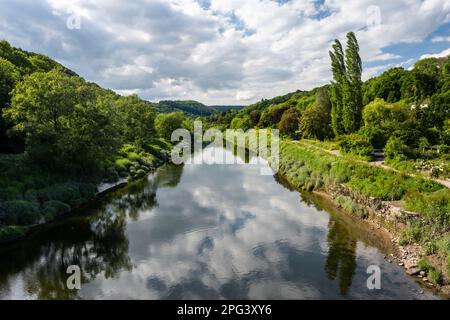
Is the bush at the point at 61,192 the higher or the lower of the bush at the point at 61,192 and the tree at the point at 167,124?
the lower

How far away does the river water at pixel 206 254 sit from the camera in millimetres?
13508

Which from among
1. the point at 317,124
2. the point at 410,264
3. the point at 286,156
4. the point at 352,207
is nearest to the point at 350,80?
the point at 317,124

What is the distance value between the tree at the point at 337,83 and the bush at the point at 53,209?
36.0 metres

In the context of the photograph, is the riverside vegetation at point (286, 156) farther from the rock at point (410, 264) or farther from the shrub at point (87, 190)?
the rock at point (410, 264)

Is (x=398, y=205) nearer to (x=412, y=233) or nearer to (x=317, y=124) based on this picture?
(x=412, y=233)

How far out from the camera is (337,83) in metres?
43.4

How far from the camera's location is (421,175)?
69.5ft

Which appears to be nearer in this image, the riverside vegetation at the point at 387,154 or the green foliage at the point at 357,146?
the riverside vegetation at the point at 387,154

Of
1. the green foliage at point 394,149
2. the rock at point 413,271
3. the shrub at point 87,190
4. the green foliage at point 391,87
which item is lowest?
the rock at point 413,271

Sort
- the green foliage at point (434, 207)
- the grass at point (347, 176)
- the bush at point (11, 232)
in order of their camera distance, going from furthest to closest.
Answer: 1. the grass at point (347, 176)
2. the bush at point (11, 232)
3. the green foliage at point (434, 207)

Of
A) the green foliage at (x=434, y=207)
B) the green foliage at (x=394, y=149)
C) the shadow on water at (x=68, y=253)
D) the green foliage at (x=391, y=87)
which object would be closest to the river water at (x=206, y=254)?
the shadow on water at (x=68, y=253)
